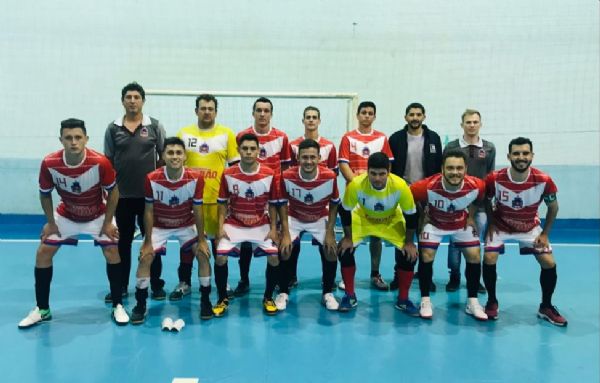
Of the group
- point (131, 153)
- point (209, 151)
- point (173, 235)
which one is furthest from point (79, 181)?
point (209, 151)

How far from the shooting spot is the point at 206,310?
3.80 m

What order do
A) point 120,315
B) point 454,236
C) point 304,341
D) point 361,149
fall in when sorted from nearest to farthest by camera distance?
point 304,341
point 120,315
point 454,236
point 361,149

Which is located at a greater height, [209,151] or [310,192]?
[209,151]

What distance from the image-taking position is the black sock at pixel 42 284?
3699mm

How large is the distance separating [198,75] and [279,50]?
1289mm

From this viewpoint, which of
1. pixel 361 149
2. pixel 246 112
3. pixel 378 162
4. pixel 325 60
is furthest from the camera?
pixel 325 60

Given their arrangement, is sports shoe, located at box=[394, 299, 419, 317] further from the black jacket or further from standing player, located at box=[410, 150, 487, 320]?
the black jacket

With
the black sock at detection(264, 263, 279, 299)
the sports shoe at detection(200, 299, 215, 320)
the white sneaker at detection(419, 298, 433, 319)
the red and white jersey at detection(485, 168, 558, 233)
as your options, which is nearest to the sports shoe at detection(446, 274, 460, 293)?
the white sneaker at detection(419, 298, 433, 319)

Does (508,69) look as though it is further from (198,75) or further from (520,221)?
(198,75)

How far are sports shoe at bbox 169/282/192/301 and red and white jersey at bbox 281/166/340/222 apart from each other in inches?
48.7

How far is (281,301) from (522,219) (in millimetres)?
2134

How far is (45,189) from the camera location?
3592 mm

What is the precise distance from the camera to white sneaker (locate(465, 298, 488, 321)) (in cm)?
387

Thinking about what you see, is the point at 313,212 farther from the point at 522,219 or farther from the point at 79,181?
the point at 79,181
